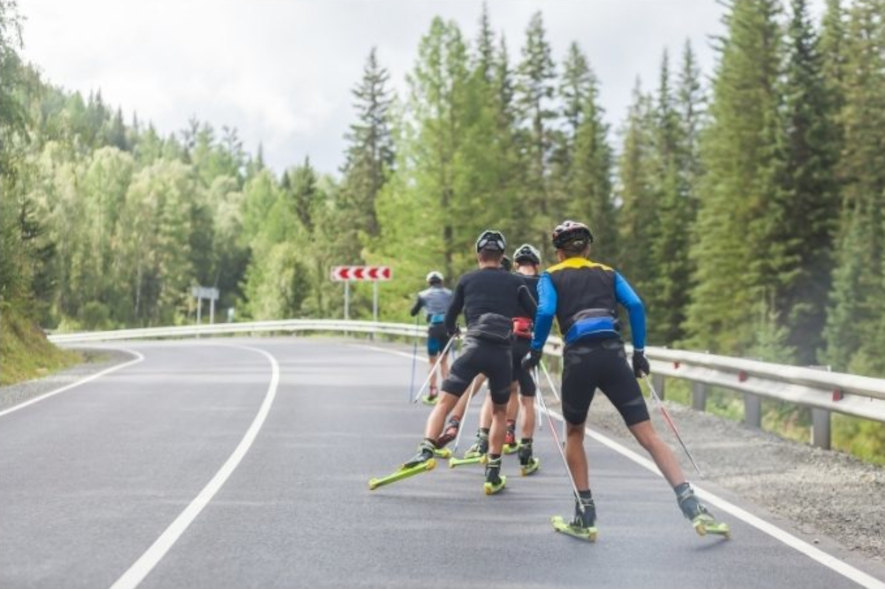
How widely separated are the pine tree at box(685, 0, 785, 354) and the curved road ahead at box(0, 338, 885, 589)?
Result: 3865 cm

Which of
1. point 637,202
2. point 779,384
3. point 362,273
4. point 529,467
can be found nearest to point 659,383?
point 779,384

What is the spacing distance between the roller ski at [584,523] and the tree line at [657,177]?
19557 mm

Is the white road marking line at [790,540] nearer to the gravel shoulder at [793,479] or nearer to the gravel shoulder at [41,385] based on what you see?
the gravel shoulder at [793,479]

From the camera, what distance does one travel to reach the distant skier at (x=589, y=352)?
7.07 m

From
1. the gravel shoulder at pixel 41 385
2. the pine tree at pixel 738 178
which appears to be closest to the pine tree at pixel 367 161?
the pine tree at pixel 738 178

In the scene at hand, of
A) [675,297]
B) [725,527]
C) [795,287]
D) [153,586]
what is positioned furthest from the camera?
[675,297]

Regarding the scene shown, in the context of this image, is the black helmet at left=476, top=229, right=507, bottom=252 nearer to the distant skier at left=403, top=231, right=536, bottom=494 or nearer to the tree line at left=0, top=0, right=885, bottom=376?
the distant skier at left=403, top=231, right=536, bottom=494

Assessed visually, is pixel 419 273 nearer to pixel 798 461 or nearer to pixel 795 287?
pixel 795 287

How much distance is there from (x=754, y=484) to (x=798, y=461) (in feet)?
5.64

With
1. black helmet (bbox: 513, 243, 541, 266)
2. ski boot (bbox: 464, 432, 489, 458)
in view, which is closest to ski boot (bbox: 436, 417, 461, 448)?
ski boot (bbox: 464, 432, 489, 458)

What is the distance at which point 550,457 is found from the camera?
11055 mm

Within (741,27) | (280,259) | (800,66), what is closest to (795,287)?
(800,66)

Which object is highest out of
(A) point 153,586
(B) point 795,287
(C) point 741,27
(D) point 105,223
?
(C) point 741,27

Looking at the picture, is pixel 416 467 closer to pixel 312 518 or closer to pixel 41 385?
pixel 312 518
